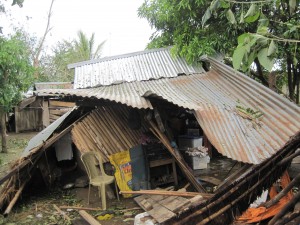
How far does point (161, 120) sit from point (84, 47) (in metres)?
16.6

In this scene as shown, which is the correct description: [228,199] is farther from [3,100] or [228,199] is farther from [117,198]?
[3,100]

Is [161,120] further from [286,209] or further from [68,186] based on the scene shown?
[286,209]

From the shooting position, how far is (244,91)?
6.80m

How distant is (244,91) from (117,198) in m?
4.07

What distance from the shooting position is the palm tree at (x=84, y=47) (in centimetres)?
2092

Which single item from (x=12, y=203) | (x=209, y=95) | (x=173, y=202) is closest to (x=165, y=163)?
(x=173, y=202)

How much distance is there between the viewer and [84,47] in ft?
68.8

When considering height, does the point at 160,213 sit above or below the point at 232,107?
below

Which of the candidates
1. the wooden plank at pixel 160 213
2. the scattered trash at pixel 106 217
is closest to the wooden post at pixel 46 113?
the scattered trash at pixel 106 217

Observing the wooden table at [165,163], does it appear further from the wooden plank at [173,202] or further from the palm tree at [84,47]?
the palm tree at [84,47]

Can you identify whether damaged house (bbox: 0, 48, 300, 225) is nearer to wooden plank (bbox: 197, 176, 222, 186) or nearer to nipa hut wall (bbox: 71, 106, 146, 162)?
nipa hut wall (bbox: 71, 106, 146, 162)

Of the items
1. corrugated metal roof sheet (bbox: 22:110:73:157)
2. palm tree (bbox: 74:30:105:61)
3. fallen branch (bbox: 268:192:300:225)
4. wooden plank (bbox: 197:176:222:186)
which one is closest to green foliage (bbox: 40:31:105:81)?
palm tree (bbox: 74:30:105:61)

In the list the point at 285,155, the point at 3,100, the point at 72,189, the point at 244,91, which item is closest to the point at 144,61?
the point at 244,91

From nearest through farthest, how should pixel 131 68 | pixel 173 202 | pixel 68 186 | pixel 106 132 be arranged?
pixel 173 202 → pixel 106 132 → pixel 68 186 → pixel 131 68
